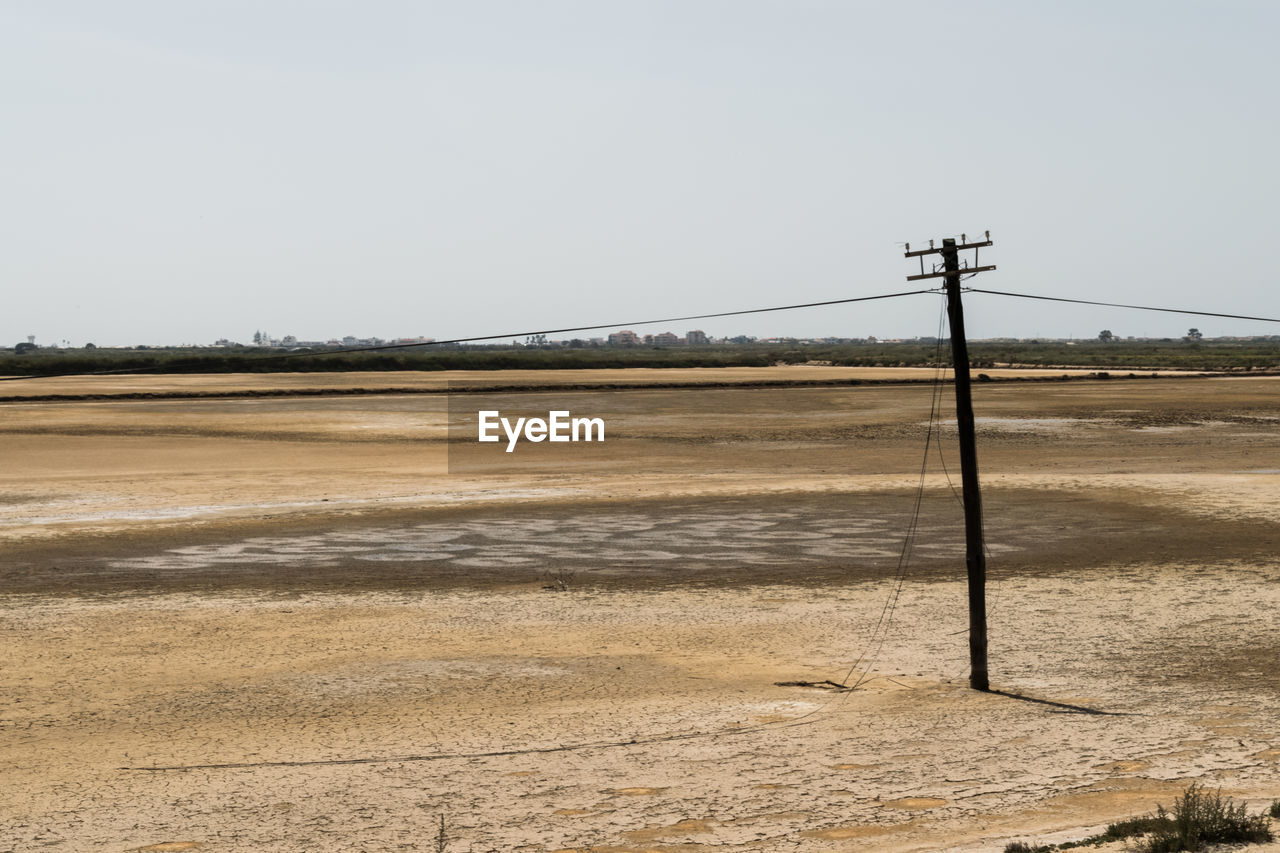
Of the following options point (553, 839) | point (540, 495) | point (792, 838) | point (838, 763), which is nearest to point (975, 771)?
point (838, 763)

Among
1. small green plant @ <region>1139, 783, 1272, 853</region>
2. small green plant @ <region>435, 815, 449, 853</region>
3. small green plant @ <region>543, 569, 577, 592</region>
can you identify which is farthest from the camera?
small green plant @ <region>543, 569, 577, 592</region>

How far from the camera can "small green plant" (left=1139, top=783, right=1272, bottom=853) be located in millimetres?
8305

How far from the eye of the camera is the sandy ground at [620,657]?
10312 millimetres

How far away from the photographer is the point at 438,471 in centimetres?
3688

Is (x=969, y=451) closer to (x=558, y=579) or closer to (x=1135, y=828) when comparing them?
(x=1135, y=828)

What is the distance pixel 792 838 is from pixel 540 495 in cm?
2238

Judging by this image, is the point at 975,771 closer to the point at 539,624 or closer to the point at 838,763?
the point at 838,763

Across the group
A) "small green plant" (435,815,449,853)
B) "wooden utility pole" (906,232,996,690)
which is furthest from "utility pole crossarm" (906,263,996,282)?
"small green plant" (435,815,449,853)

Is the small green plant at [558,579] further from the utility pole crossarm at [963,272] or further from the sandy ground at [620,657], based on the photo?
the utility pole crossarm at [963,272]

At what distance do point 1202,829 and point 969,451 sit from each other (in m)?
6.77

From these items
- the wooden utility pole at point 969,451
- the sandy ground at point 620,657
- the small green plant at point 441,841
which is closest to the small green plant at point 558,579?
the sandy ground at point 620,657

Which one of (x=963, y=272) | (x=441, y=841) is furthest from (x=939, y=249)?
(x=441, y=841)

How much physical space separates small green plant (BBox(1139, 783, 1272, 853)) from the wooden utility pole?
17.0 feet

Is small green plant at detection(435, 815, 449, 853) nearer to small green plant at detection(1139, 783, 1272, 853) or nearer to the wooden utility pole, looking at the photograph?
small green plant at detection(1139, 783, 1272, 853)
